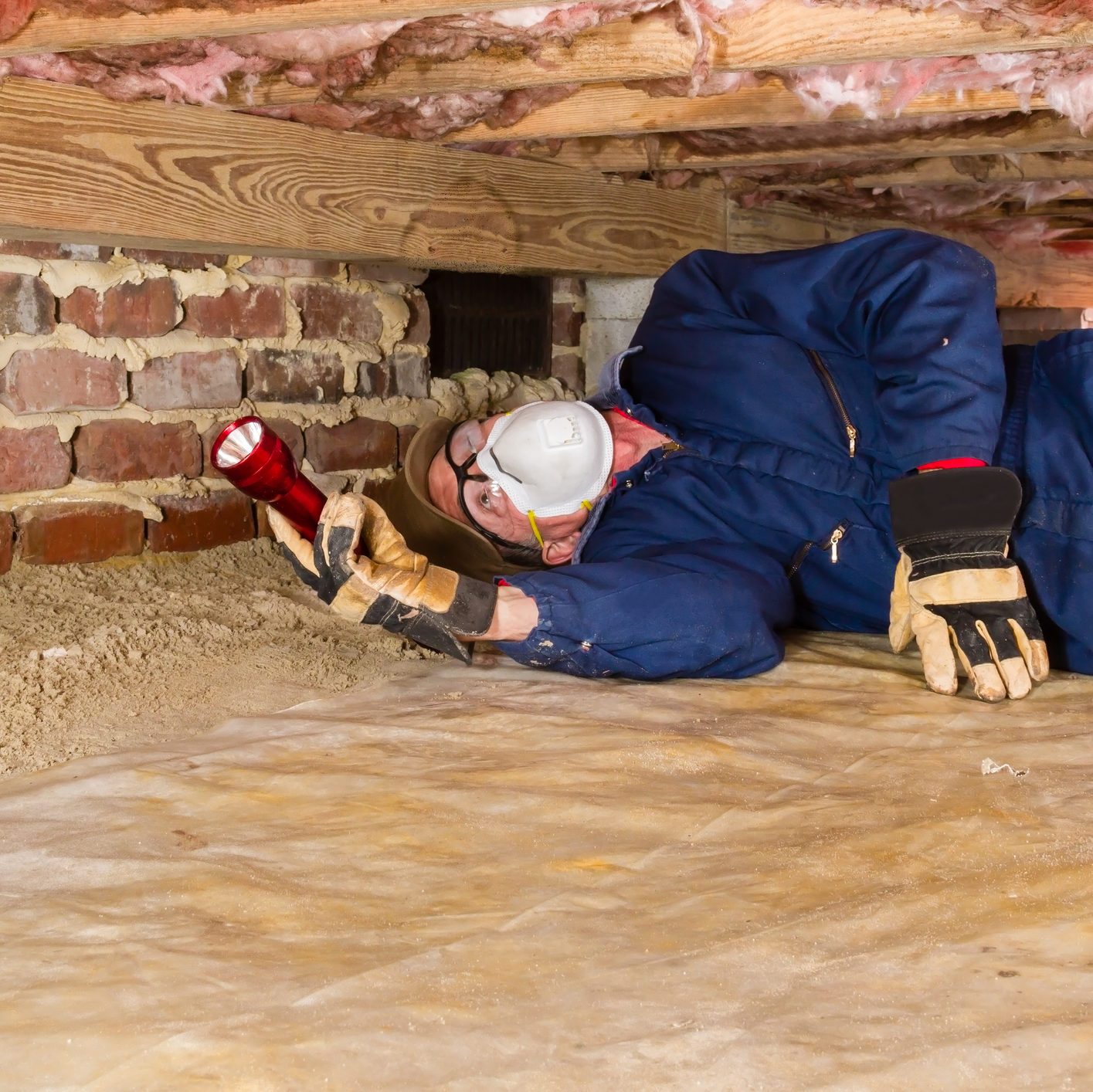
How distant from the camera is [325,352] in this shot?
8.11ft

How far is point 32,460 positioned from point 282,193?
61 centimetres

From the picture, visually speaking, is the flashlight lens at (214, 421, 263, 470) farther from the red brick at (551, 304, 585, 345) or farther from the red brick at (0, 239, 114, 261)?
the red brick at (551, 304, 585, 345)

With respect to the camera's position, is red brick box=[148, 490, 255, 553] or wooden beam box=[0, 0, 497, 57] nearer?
wooden beam box=[0, 0, 497, 57]

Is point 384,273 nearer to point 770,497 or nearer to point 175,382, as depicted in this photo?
point 175,382

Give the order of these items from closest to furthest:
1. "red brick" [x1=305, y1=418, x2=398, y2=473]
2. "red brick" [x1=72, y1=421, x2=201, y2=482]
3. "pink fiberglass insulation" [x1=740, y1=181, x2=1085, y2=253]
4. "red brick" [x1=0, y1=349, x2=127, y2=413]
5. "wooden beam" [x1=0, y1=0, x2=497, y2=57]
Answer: "wooden beam" [x1=0, y1=0, x2=497, y2=57], "red brick" [x1=0, y1=349, x2=127, y2=413], "red brick" [x1=72, y1=421, x2=201, y2=482], "red brick" [x1=305, y1=418, x2=398, y2=473], "pink fiberglass insulation" [x1=740, y1=181, x2=1085, y2=253]

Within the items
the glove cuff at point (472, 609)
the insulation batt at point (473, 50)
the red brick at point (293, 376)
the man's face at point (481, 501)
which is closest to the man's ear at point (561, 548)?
the man's face at point (481, 501)

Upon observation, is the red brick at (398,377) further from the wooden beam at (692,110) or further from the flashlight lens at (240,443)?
the flashlight lens at (240,443)

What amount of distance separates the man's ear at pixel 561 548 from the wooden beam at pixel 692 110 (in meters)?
0.72

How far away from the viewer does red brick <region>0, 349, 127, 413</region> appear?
2.01m

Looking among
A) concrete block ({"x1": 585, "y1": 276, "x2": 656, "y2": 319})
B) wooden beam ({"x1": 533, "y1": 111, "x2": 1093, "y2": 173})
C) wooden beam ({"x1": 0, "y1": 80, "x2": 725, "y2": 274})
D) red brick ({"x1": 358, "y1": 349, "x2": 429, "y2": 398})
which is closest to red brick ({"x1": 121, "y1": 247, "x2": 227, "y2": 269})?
wooden beam ({"x1": 0, "y1": 80, "x2": 725, "y2": 274})

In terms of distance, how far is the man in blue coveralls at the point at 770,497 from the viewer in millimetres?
1847

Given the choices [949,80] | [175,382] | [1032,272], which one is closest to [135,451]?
[175,382]

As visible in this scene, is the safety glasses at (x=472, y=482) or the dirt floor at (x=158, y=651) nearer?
the dirt floor at (x=158, y=651)

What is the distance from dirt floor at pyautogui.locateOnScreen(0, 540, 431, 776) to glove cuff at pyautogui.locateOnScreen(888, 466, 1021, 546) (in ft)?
→ 2.76
